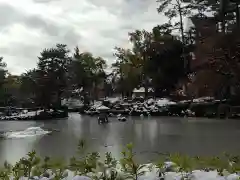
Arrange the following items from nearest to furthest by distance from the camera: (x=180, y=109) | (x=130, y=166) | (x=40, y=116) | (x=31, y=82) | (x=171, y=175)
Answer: (x=130, y=166), (x=171, y=175), (x=180, y=109), (x=40, y=116), (x=31, y=82)

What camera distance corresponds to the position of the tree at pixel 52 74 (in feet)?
95.1

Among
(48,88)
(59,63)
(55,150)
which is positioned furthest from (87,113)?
(55,150)

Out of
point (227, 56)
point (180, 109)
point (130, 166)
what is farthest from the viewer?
point (180, 109)

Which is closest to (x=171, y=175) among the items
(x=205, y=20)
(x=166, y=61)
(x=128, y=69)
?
(x=205, y=20)

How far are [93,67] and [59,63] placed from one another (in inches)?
438

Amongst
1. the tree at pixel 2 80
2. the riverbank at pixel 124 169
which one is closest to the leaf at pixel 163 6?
the tree at pixel 2 80

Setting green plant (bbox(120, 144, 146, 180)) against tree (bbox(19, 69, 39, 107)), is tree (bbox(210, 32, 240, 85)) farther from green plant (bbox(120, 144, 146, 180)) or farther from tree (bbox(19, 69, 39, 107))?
green plant (bbox(120, 144, 146, 180))

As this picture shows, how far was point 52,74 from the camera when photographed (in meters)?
30.7

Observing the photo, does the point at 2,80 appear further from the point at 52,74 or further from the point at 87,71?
the point at 87,71

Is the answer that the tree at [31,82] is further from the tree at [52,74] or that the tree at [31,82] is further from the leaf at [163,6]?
the leaf at [163,6]

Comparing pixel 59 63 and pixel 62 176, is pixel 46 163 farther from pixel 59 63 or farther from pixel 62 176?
pixel 59 63

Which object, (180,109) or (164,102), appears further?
(164,102)

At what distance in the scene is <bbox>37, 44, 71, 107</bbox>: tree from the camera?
95.1 ft

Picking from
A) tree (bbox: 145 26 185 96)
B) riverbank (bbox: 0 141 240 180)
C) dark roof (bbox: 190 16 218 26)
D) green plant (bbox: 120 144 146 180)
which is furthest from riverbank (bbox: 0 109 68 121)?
green plant (bbox: 120 144 146 180)
